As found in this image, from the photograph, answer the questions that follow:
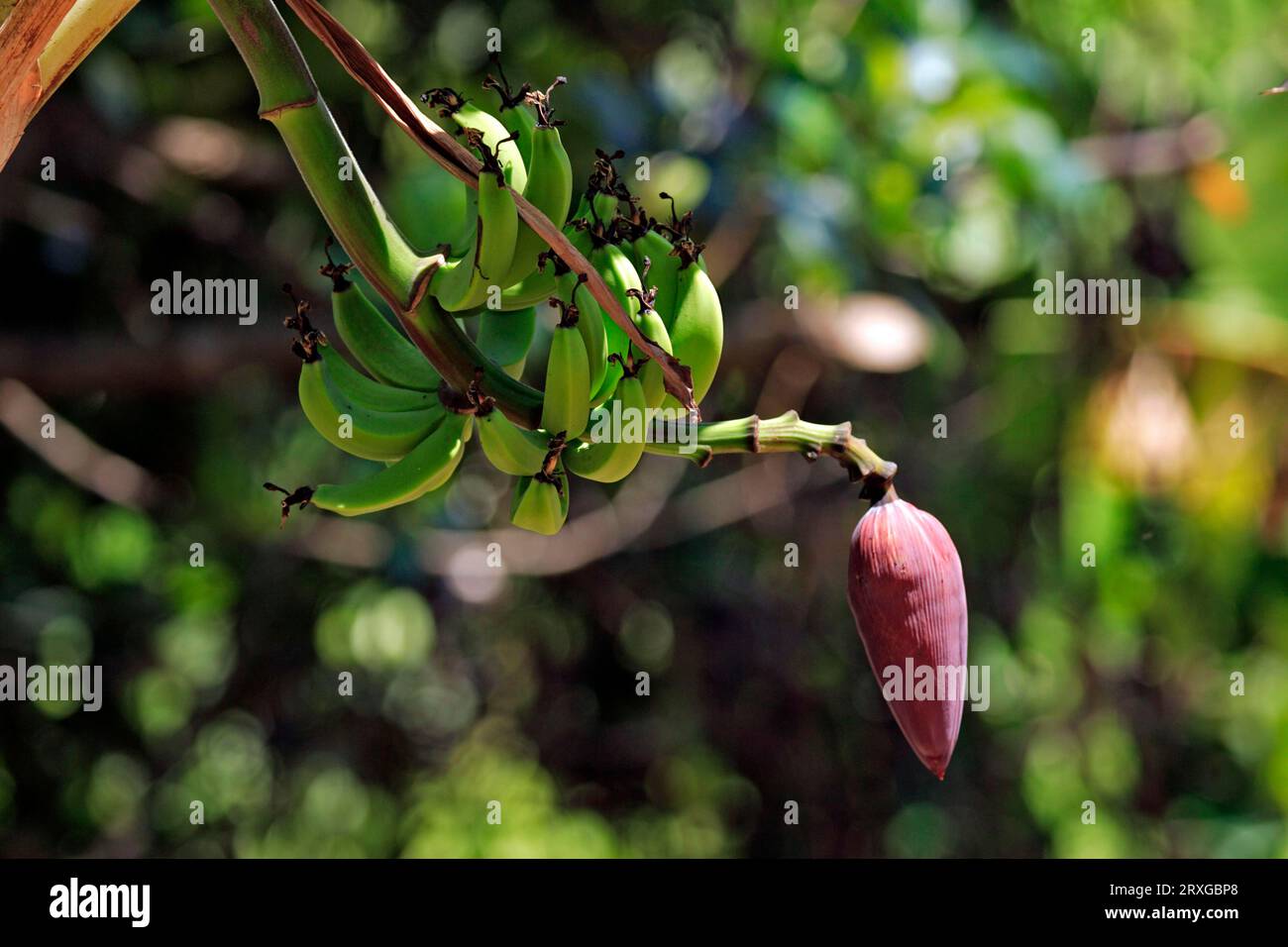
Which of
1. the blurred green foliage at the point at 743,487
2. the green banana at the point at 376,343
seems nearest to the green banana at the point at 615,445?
the green banana at the point at 376,343

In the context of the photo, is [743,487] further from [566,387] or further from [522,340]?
[566,387]

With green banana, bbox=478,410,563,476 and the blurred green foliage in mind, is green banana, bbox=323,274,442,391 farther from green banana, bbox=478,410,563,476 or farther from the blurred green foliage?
the blurred green foliage

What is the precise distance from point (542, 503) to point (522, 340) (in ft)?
0.48

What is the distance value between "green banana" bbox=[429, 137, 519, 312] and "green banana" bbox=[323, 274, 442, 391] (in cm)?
13

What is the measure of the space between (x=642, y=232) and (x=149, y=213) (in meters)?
2.19

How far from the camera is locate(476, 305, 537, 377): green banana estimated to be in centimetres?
79

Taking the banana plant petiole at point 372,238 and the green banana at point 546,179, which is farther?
the green banana at point 546,179

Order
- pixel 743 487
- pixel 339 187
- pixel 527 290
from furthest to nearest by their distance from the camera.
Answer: pixel 743 487 → pixel 527 290 → pixel 339 187

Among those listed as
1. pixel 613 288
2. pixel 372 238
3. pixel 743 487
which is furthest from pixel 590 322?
pixel 743 487

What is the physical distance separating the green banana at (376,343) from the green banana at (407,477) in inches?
2.4

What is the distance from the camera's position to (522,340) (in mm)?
799

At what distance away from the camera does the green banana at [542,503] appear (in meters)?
0.69

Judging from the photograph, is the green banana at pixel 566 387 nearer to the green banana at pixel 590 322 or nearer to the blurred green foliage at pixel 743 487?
the green banana at pixel 590 322

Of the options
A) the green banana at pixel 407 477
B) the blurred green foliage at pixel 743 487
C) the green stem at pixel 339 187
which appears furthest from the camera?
the blurred green foliage at pixel 743 487
